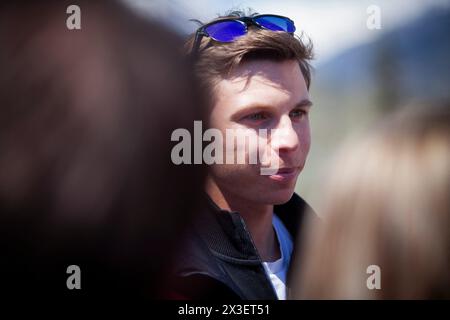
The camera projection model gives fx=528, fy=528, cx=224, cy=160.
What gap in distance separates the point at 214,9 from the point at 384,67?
2.10ft

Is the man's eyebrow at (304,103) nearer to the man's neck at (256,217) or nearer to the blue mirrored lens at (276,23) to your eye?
the blue mirrored lens at (276,23)

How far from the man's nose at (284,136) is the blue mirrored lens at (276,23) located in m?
0.31

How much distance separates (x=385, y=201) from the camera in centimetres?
168

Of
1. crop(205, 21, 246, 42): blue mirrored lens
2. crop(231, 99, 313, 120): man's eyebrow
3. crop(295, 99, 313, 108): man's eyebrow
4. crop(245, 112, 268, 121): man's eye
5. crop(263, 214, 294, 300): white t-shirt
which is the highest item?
crop(205, 21, 246, 42): blue mirrored lens

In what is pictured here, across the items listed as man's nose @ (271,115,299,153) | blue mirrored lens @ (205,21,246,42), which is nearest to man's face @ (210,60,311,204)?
man's nose @ (271,115,299,153)

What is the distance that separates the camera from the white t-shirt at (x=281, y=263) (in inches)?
74.2

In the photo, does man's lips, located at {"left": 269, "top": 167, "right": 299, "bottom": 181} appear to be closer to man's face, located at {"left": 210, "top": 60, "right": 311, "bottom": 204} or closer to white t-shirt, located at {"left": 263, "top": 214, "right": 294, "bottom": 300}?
man's face, located at {"left": 210, "top": 60, "right": 311, "bottom": 204}

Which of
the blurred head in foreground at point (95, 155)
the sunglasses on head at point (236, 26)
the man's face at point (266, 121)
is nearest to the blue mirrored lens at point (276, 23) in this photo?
the sunglasses on head at point (236, 26)

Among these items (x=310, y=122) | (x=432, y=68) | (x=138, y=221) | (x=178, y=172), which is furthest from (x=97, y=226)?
(x=432, y=68)

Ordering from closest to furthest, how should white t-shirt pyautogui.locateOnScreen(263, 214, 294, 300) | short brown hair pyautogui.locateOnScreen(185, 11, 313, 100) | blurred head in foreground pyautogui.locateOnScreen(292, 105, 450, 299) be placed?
1. blurred head in foreground pyautogui.locateOnScreen(292, 105, 450, 299)
2. short brown hair pyautogui.locateOnScreen(185, 11, 313, 100)
3. white t-shirt pyautogui.locateOnScreen(263, 214, 294, 300)

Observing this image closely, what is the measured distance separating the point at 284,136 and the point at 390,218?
0.44 metres

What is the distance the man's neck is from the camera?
73.6 inches

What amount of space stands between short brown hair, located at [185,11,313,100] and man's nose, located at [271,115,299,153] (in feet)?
0.61

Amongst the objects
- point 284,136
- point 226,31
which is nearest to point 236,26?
point 226,31
